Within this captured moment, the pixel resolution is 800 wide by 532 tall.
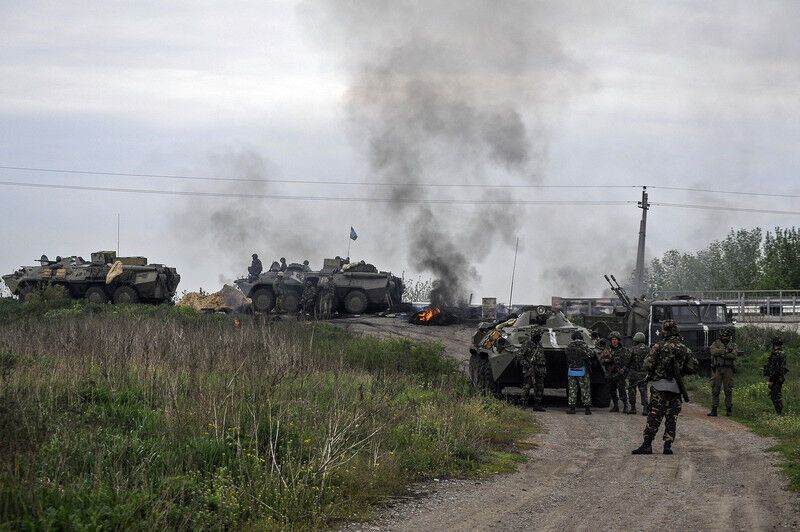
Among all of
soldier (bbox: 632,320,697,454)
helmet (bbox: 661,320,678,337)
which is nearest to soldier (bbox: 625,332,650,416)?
helmet (bbox: 661,320,678,337)

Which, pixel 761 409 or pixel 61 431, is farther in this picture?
Answer: pixel 761 409

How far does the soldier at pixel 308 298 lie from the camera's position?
3772cm

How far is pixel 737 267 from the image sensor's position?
66688 mm

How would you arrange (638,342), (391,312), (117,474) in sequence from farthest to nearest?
(391,312)
(638,342)
(117,474)

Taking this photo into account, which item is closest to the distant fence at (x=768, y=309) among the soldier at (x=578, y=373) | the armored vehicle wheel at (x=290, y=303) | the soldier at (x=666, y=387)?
the armored vehicle wheel at (x=290, y=303)

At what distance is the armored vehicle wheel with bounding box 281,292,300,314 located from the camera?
38.3m

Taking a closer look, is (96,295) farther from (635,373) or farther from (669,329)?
(669,329)

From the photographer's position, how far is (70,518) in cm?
764

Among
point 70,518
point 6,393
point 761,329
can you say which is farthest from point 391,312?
point 70,518

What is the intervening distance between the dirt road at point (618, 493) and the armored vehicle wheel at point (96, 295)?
85.3ft

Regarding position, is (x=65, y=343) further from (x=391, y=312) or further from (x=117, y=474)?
(x=391, y=312)

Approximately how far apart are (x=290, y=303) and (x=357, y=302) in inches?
92.1

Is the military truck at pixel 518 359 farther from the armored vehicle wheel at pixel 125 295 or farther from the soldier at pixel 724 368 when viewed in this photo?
the armored vehicle wheel at pixel 125 295

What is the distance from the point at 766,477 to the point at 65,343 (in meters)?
11.2
